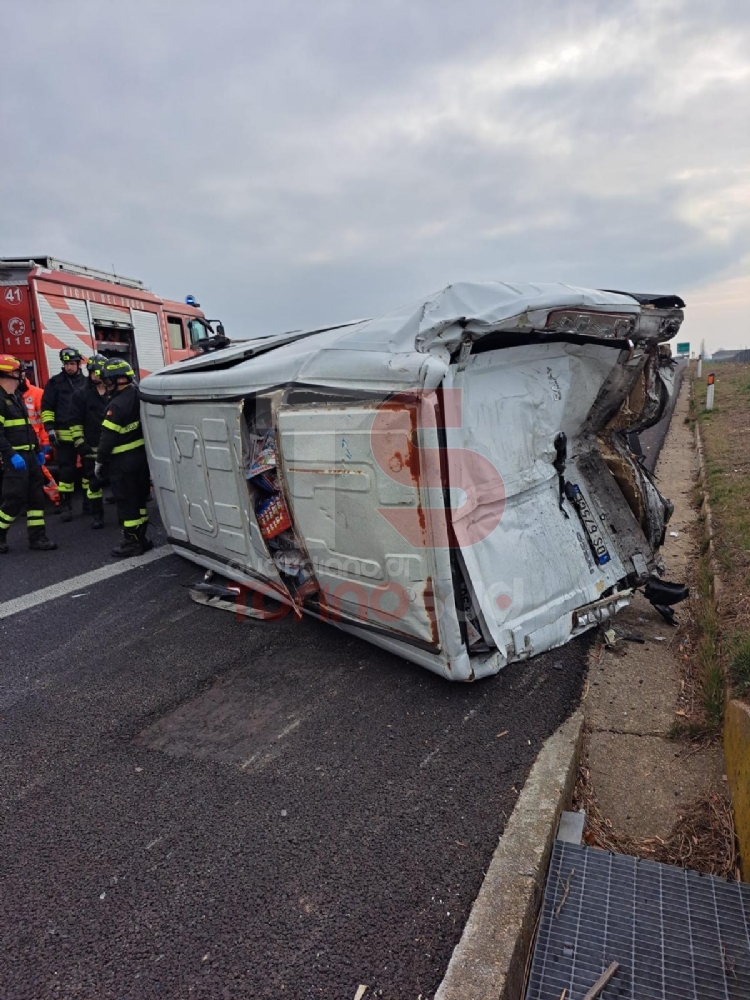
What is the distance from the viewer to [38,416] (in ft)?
25.0

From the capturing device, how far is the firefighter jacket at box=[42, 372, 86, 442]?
7.18 metres

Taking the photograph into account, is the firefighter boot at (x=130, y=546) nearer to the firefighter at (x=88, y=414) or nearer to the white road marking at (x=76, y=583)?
the white road marking at (x=76, y=583)

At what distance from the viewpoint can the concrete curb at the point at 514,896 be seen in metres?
1.75

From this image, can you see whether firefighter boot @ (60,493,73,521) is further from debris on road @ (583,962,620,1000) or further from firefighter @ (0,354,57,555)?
debris on road @ (583,962,620,1000)

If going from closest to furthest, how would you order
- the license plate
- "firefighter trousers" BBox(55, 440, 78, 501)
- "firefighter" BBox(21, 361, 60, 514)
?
the license plate
"firefighter trousers" BBox(55, 440, 78, 501)
"firefighter" BBox(21, 361, 60, 514)

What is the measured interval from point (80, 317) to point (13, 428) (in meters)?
2.88

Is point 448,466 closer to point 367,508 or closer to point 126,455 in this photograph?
point 367,508

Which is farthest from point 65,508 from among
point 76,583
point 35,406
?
point 76,583

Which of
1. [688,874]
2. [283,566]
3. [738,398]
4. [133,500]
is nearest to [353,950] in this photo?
[688,874]

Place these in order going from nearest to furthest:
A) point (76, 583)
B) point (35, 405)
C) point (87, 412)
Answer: point (76, 583), point (87, 412), point (35, 405)

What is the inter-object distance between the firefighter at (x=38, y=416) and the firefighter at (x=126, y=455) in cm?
209

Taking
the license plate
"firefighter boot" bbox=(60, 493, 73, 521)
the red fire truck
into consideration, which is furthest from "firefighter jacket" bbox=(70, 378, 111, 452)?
the license plate

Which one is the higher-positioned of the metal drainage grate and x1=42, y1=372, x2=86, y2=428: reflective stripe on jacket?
x1=42, y1=372, x2=86, y2=428: reflective stripe on jacket

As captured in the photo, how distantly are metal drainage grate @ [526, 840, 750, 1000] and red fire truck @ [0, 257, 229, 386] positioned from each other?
17.5ft
